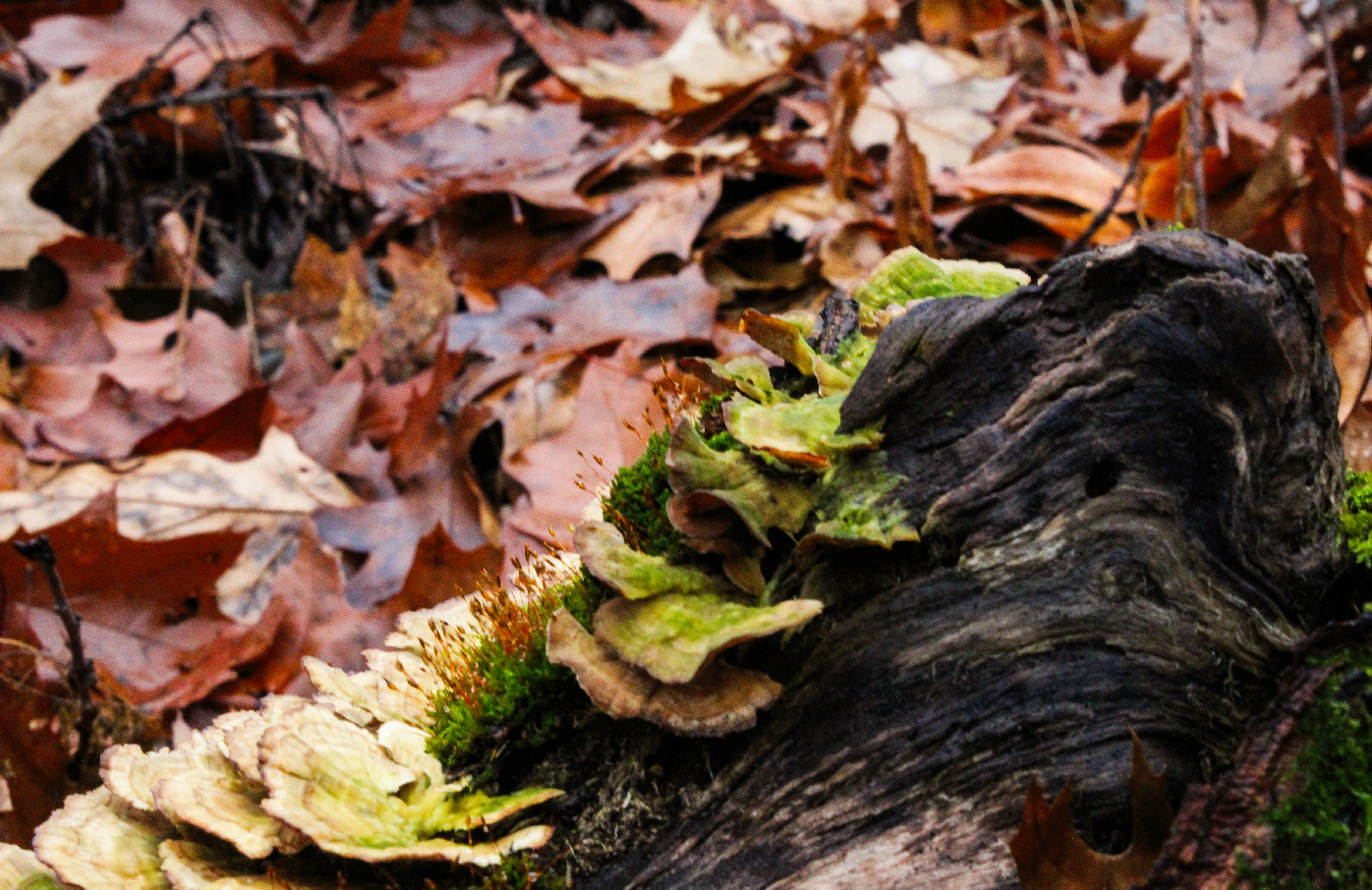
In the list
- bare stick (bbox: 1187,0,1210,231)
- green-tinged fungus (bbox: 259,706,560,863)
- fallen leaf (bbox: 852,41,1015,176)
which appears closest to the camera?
green-tinged fungus (bbox: 259,706,560,863)

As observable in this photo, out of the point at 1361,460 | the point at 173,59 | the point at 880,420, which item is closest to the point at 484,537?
the point at 880,420

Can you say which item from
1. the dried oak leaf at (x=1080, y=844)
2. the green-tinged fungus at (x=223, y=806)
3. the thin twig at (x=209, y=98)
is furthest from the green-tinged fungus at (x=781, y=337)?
the thin twig at (x=209, y=98)

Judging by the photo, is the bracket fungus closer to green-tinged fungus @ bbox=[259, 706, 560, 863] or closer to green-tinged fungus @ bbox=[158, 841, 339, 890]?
green-tinged fungus @ bbox=[259, 706, 560, 863]

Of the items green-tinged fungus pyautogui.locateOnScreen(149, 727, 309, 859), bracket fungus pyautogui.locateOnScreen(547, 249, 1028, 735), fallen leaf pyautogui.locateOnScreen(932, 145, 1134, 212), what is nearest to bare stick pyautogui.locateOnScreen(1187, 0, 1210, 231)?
fallen leaf pyautogui.locateOnScreen(932, 145, 1134, 212)

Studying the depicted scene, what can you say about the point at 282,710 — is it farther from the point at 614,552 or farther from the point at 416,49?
the point at 416,49

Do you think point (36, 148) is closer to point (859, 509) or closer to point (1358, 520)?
point (859, 509)
